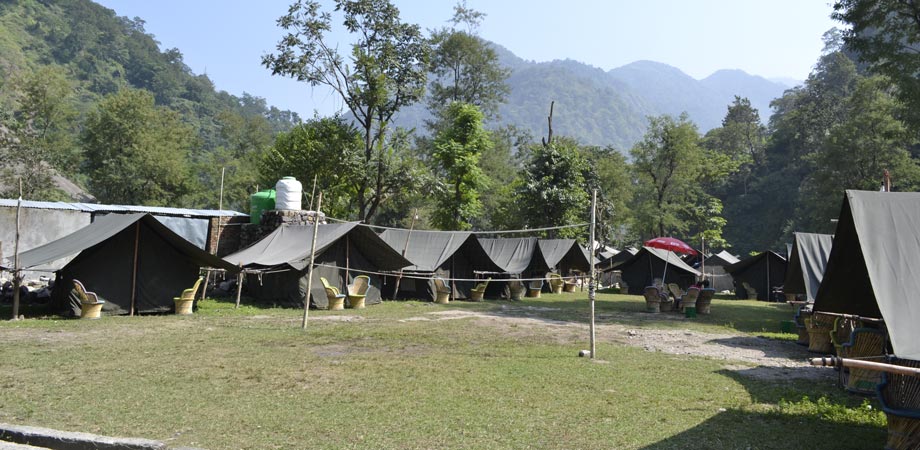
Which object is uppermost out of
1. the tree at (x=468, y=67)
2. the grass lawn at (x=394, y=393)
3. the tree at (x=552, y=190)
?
the tree at (x=468, y=67)

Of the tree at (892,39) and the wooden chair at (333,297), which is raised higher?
the tree at (892,39)

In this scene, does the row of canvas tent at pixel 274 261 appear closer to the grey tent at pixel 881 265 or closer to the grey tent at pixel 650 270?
the grey tent at pixel 650 270

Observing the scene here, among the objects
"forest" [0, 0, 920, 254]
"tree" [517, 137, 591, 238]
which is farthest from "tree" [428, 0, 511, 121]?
"tree" [517, 137, 591, 238]

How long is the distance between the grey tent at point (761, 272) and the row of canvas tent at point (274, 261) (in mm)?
9635

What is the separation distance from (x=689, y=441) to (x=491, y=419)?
1.77 metres

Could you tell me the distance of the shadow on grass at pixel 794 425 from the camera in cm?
531

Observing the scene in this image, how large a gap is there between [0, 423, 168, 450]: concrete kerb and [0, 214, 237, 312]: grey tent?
860 cm

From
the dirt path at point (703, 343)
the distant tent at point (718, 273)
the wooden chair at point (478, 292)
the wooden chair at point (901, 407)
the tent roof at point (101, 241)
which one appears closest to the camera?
the wooden chair at point (901, 407)

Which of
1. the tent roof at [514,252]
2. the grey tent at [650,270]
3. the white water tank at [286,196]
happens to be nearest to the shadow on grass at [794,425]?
A: the white water tank at [286,196]

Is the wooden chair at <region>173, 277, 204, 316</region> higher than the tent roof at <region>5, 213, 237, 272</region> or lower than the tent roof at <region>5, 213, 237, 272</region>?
lower

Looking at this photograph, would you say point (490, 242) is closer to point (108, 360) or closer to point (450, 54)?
point (108, 360)

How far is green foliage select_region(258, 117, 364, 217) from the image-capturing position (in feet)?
94.3

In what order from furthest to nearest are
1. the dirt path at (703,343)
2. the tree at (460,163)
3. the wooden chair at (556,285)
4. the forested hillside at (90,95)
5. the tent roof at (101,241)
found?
the forested hillside at (90,95) → the tree at (460,163) → the wooden chair at (556,285) → the tent roof at (101,241) → the dirt path at (703,343)

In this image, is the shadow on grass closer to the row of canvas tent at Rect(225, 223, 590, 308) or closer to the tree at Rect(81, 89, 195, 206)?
the row of canvas tent at Rect(225, 223, 590, 308)
